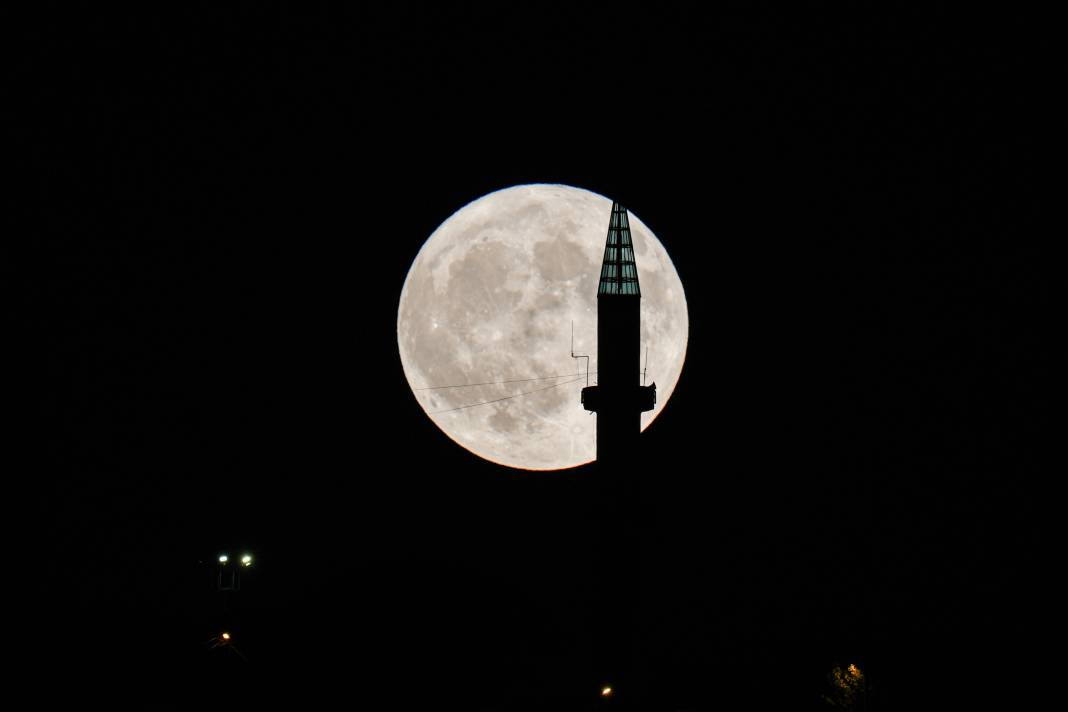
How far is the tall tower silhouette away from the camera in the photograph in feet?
80.9

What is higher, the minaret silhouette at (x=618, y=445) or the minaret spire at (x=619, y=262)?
the minaret spire at (x=619, y=262)

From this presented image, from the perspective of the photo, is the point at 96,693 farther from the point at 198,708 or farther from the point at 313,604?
the point at 313,604

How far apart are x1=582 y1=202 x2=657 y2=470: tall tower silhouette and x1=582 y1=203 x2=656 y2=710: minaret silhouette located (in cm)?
3

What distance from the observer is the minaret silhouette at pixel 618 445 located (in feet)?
80.8

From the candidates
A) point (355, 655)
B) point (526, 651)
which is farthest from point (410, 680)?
point (526, 651)

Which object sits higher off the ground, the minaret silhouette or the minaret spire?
the minaret spire

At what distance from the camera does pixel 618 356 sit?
80.7 feet

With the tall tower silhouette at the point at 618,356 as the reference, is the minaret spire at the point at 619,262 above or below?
above

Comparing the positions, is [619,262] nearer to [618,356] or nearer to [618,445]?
[618,356]

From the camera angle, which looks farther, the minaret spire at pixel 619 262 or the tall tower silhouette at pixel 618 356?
the minaret spire at pixel 619 262

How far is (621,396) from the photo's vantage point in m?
24.6

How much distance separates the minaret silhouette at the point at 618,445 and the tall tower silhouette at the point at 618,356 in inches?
1.2

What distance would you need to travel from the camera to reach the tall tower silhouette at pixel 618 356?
2466 centimetres

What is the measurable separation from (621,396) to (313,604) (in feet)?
50.5
